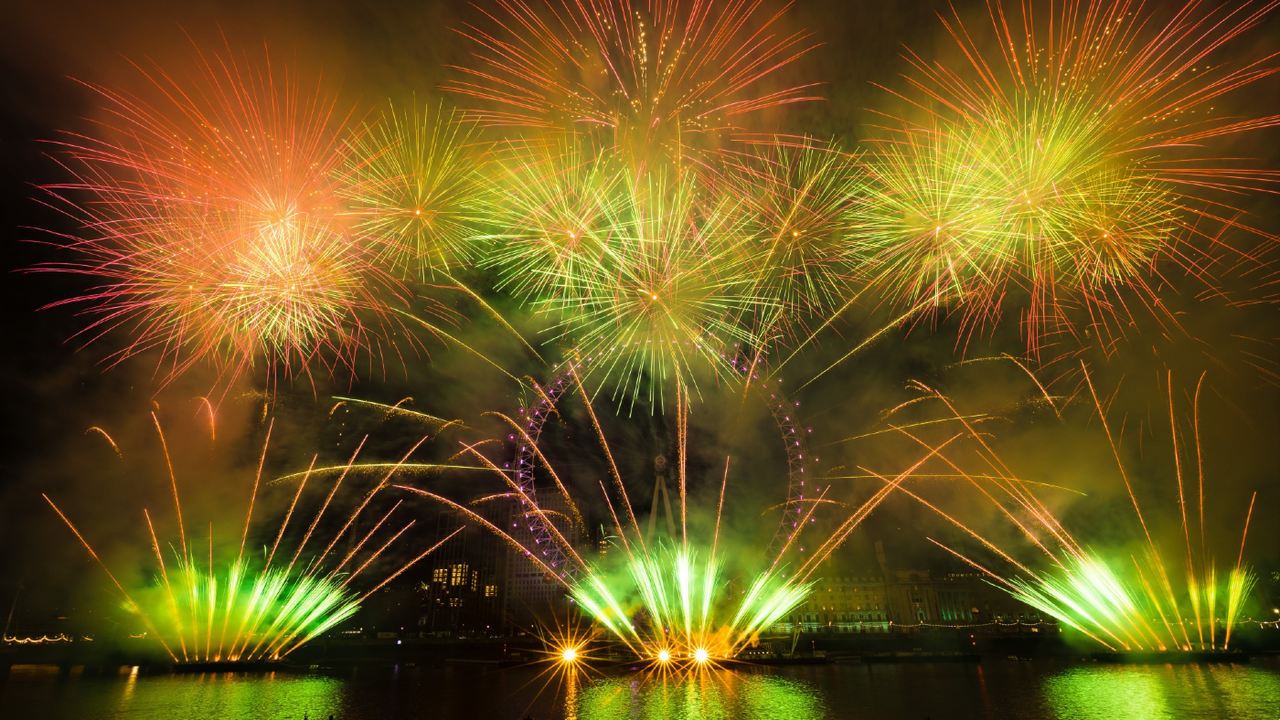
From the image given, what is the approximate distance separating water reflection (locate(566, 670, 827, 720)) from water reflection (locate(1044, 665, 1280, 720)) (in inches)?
346

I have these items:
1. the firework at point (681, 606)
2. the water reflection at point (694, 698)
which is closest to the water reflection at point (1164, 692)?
the water reflection at point (694, 698)

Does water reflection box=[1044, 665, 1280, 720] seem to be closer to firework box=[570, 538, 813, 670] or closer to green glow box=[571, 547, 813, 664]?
green glow box=[571, 547, 813, 664]

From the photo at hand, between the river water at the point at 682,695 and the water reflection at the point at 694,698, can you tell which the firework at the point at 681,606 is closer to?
the river water at the point at 682,695

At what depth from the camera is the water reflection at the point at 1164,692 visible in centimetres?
1948

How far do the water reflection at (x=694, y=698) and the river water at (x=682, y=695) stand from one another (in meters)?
0.06

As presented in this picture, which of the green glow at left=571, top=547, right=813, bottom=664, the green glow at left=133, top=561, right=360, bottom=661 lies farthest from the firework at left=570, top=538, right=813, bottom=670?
the green glow at left=133, top=561, right=360, bottom=661

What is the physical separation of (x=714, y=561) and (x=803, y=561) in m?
5.06

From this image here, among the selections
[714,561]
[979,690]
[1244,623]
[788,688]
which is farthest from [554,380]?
[1244,623]

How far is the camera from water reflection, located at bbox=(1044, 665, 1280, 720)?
1948 cm

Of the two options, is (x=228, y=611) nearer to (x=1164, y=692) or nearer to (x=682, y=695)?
(x=682, y=695)

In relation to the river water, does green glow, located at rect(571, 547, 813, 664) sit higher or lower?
higher

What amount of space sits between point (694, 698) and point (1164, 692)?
19.7 m

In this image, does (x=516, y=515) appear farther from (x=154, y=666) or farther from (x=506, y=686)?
(x=154, y=666)

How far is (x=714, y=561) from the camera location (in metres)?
29.5
